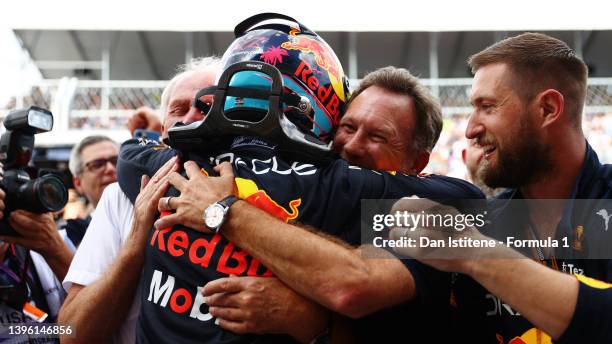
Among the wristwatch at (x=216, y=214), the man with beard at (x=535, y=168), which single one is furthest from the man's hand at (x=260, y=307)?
the man with beard at (x=535, y=168)

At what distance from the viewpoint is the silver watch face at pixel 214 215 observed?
5.54 ft

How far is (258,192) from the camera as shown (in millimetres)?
1770

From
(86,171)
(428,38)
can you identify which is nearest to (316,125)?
(86,171)

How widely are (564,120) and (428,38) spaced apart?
14.7 m

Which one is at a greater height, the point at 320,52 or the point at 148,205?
the point at 320,52

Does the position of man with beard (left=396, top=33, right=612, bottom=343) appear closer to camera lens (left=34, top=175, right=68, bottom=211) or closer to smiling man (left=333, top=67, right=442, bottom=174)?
smiling man (left=333, top=67, right=442, bottom=174)

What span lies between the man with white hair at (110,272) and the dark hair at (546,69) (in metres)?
1.21

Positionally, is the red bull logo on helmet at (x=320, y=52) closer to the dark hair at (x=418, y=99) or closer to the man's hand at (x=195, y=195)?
the dark hair at (x=418, y=99)

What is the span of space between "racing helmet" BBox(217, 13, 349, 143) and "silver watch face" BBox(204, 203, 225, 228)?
0.29 meters

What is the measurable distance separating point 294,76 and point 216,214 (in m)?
0.52

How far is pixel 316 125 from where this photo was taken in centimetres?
198

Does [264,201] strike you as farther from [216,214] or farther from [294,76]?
[294,76]

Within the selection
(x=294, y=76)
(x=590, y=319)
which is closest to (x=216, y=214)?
(x=294, y=76)

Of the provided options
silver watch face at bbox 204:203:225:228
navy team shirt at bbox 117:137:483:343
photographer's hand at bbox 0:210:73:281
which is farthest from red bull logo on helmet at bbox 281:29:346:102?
photographer's hand at bbox 0:210:73:281
